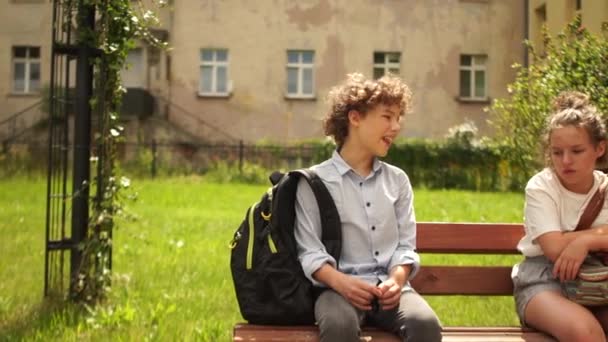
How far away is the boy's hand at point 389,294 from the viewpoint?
3125mm

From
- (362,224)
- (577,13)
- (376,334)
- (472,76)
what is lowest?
(376,334)

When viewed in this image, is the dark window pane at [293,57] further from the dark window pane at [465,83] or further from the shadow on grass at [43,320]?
the shadow on grass at [43,320]

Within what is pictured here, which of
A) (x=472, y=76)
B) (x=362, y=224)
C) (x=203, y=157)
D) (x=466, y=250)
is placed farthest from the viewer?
(x=472, y=76)

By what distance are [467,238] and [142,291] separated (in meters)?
3.12

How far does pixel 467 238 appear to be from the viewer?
3922mm

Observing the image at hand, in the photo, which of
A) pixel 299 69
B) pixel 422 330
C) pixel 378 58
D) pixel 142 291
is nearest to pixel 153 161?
pixel 299 69

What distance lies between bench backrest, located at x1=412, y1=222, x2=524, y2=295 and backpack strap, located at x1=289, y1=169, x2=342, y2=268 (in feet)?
2.26

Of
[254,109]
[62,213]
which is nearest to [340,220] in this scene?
[62,213]

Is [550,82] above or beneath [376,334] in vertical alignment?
above

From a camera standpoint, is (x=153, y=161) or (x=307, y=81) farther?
(x=307, y=81)

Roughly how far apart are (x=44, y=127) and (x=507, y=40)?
15.0 m

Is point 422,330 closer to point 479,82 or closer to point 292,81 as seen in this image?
point 292,81

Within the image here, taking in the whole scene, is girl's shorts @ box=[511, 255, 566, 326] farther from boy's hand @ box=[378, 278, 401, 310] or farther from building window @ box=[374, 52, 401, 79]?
building window @ box=[374, 52, 401, 79]

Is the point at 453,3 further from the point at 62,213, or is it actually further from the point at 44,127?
the point at 62,213
